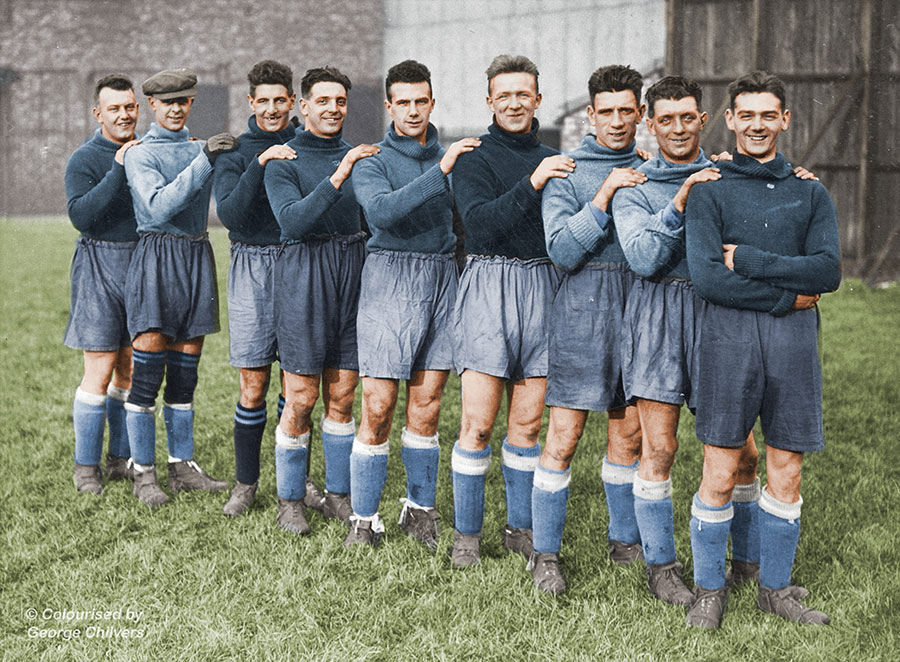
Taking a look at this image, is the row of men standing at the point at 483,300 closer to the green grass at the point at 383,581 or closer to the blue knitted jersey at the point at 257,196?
the blue knitted jersey at the point at 257,196

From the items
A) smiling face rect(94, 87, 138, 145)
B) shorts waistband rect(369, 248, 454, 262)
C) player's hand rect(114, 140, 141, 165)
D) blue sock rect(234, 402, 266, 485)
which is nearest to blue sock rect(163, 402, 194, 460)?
blue sock rect(234, 402, 266, 485)

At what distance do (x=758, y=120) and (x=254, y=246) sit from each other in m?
2.61

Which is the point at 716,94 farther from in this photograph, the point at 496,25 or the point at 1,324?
the point at 1,324

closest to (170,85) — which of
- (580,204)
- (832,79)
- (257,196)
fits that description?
(257,196)

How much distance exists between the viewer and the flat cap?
5168mm

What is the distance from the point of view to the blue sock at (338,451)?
5098mm

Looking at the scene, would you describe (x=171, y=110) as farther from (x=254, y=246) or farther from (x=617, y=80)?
(x=617, y=80)

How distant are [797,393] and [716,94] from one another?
39.4ft

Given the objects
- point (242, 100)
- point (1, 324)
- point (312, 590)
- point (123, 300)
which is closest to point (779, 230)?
point (312, 590)

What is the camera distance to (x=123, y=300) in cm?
559

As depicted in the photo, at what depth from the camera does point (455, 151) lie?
4148 mm

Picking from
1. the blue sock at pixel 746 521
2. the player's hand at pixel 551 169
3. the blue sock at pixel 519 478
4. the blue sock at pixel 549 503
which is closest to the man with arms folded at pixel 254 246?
the blue sock at pixel 519 478

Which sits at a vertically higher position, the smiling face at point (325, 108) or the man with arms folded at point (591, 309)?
the smiling face at point (325, 108)

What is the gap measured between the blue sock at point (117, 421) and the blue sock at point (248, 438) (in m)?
1.00
